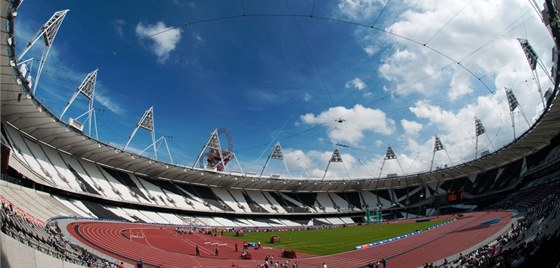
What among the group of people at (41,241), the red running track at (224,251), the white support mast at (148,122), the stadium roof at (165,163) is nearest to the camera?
the group of people at (41,241)

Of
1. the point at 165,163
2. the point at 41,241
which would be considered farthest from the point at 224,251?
the point at 165,163

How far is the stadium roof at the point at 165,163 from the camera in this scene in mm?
36656

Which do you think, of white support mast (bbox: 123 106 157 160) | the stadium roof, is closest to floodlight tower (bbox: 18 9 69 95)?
the stadium roof

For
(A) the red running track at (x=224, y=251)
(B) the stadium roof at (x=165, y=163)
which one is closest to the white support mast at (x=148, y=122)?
(B) the stadium roof at (x=165, y=163)

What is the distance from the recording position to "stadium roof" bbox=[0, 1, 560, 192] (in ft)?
120

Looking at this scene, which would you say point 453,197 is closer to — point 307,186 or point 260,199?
point 307,186

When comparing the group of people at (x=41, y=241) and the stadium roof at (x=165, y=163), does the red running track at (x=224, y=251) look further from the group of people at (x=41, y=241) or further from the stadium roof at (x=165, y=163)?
the stadium roof at (x=165, y=163)

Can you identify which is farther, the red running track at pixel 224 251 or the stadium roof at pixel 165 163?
the stadium roof at pixel 165 163

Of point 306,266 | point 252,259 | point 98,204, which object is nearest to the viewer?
point 306,266

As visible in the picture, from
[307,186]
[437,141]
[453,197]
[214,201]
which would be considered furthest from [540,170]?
[214,201]

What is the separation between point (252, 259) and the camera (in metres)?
33.4

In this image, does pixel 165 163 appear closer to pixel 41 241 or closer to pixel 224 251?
pixel 224 251

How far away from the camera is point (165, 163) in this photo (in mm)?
68625

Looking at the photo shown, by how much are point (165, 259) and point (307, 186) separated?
68968mm
